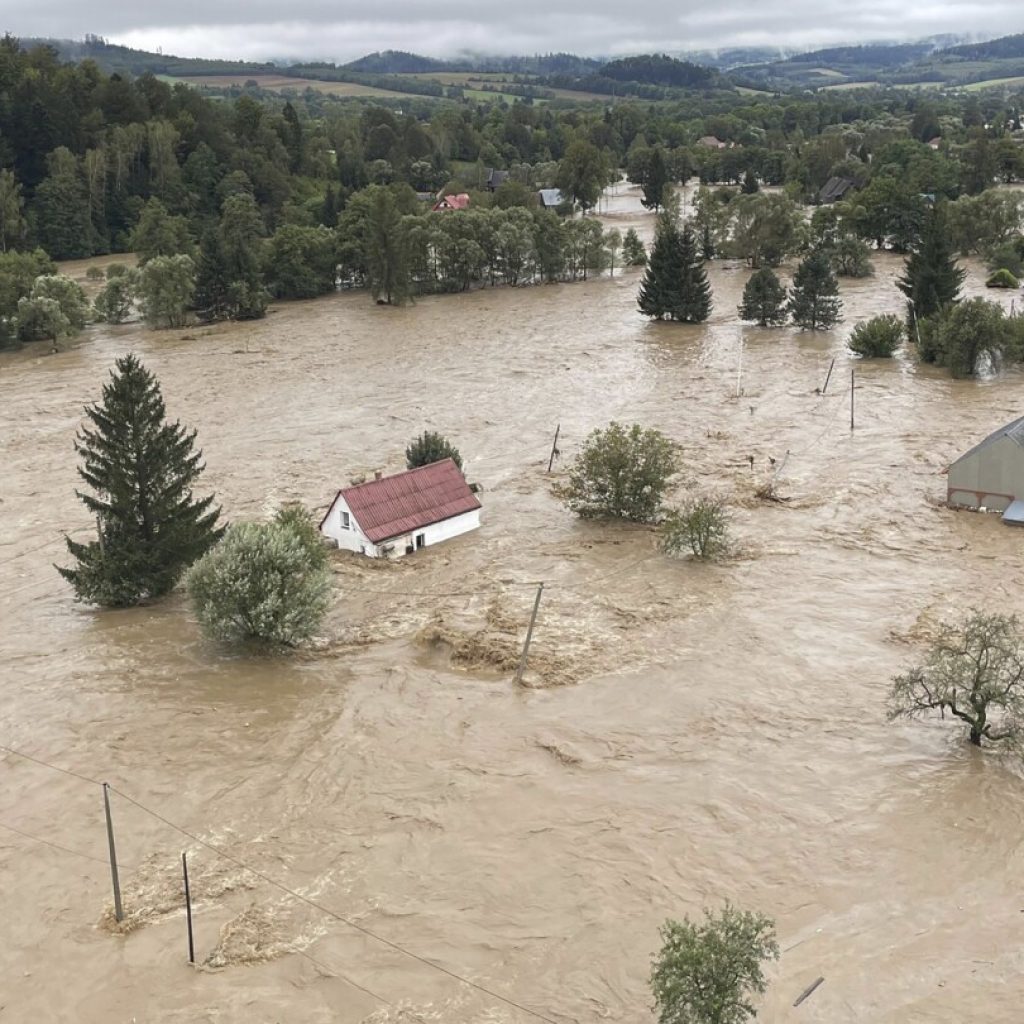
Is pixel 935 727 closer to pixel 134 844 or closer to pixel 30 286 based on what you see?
pixel 134 844

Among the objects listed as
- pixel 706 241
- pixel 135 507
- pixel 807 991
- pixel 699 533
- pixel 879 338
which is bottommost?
pixel 807 991

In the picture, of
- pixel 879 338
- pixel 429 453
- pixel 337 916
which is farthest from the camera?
pixel 879 338

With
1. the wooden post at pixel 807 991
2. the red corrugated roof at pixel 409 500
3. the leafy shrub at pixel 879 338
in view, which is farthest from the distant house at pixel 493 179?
the wooden post at pixel 807 991

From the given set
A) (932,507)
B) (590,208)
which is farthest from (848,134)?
(932,507)

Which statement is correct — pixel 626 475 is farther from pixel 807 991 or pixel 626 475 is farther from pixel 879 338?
pixel 879 338

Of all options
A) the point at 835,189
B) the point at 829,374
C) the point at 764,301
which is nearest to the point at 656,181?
the point at 835,189

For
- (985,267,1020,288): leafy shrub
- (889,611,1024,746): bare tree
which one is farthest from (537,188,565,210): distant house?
(889,611,1024,746): bare tree

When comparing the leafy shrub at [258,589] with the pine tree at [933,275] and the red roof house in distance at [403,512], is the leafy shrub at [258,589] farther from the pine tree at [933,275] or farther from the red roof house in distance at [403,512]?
the pine tree at [933,275]
